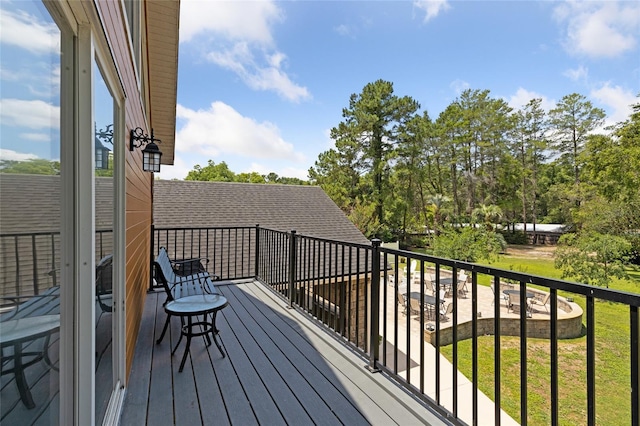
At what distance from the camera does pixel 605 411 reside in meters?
6.14

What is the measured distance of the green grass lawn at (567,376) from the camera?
6.12 metres

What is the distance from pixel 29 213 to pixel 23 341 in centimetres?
31

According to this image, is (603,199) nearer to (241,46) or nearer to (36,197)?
(241,46)

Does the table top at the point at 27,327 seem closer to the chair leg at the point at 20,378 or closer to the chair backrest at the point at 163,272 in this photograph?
the chair leg at the point at 20,378

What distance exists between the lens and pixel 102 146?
61.2 inches

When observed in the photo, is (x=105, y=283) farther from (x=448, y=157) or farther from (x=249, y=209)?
(x=448, y=157)

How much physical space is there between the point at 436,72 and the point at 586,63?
1065 cm

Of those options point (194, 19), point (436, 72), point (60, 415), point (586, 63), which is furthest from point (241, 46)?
point (586, 63)

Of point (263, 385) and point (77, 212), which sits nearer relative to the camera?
point (77, 212)

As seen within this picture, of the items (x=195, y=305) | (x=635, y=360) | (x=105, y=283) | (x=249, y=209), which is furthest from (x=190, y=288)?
(x=249, y=209)

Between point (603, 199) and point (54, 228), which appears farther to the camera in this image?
point (603, 199)

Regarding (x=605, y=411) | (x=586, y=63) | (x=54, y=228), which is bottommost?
(x=605, y=411)

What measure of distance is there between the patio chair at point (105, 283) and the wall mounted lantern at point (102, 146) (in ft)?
1.52

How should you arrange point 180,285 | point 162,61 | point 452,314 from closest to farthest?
point 452,314 < point 180,285 < point 162,61
